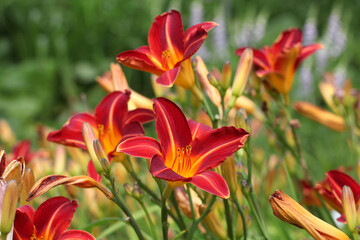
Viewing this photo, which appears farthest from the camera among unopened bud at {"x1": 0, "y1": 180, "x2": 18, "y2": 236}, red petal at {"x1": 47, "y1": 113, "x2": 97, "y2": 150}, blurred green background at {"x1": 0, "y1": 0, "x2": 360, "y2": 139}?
blurred green background at {"x1": 0, "y1": 0, "x2": 360, "y2": 139}

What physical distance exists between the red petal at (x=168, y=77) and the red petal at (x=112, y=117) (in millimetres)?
108

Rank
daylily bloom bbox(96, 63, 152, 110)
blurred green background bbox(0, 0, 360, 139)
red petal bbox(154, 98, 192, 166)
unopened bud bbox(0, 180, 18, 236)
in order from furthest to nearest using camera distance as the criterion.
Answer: blurred green background bbox(0, 0, 360, 139), daylily bloom bbox(96, 63, 152, 110), red petal bbox(154, 98, 192, 166), unopened bud bbox(0, 180, 18, 236)

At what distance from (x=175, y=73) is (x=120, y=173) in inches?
30.0

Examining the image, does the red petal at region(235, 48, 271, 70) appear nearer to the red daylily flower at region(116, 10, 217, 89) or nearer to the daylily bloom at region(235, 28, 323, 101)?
the daylily bloom at region(235, 28, 323, 101)

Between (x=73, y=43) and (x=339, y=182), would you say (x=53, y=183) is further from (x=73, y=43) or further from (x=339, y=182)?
(x=73, y=43)

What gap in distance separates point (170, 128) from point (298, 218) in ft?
0.66

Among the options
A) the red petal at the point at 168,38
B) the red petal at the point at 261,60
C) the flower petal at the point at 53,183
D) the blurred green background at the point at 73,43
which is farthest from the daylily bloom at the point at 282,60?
the blurred green background at the point at 73,43

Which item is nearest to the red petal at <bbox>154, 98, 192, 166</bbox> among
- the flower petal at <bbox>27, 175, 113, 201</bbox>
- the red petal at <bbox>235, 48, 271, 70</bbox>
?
the flower petal at <bbox>27, 175, 113, 201</bbox>

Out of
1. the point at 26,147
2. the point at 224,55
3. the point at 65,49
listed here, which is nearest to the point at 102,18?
the point at 65,49

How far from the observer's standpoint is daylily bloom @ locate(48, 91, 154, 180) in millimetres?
753

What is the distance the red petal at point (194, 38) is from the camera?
0.70 m

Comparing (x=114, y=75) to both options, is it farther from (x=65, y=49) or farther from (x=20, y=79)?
(x=65, y=49)

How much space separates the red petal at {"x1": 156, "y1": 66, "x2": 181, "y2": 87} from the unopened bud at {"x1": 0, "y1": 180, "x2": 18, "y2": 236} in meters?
0.25

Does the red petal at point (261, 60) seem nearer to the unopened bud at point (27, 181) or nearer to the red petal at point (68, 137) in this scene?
the red petal at point (68, 137)
